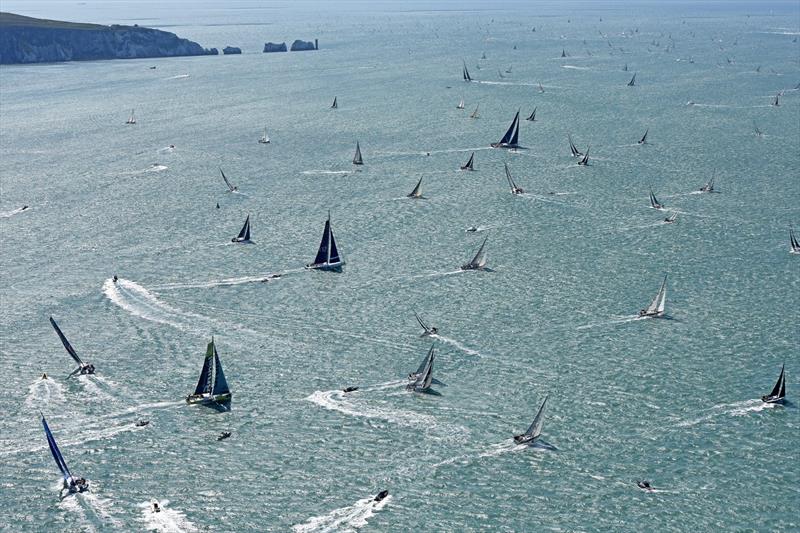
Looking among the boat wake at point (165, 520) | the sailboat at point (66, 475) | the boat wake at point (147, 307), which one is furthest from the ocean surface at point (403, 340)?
the sailboat at point (66, 475)

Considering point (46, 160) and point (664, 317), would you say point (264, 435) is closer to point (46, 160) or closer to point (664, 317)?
point (664, 317)

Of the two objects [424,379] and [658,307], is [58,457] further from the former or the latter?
[658,307]

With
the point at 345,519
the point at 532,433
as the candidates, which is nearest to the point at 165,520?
the point at 345,519

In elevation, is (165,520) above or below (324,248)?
below

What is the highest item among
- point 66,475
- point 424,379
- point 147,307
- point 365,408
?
point 147,307

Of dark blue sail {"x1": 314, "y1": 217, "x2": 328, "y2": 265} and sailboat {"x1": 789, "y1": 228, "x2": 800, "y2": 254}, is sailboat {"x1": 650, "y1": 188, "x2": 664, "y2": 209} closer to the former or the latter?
sailboat {"x1": 789, "y1": 228, "x2": 800, "y2": 254}

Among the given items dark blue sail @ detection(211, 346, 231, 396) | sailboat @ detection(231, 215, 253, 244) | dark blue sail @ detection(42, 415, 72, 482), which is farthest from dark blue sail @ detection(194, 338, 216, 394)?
sailboat @ detection(231, 215, 253, 244)

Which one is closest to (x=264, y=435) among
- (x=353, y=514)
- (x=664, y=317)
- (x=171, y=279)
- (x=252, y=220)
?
(x=353, y=514)
